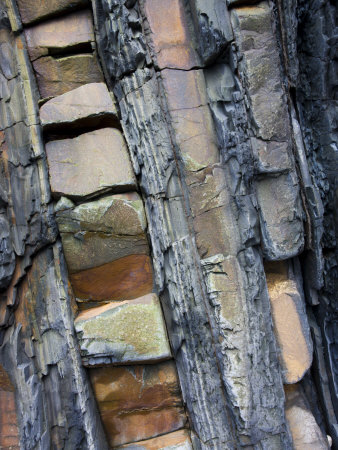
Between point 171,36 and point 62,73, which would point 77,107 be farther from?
point 171,36

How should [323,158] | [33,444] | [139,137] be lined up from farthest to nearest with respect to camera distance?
1. [323,158]
2. [139,137]
3. [33,444]

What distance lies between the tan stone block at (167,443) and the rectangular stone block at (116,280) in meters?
0.88

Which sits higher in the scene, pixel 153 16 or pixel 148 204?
pixel 153 16

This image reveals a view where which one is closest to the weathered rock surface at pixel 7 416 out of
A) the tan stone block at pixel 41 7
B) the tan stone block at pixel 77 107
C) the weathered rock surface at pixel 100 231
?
the weathered rock surface at pixel 100 231

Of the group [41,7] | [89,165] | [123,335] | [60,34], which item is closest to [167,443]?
[123,335]

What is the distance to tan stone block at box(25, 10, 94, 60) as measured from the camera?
2.29 meters

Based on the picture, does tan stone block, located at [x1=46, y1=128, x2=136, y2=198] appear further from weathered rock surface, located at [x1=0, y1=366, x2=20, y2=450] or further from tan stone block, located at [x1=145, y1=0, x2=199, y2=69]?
weathered rock surface, located at [x1=0, y1=366, x2=20, y2=450]

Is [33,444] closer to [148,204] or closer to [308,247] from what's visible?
[148,204]

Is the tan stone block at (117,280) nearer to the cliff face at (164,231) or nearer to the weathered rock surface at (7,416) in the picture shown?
the cliff face at (164,231)

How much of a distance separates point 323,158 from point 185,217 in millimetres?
1017

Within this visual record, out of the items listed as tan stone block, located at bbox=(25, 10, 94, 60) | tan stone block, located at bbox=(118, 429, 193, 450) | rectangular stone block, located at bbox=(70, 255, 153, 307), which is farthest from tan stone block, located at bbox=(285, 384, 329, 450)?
tan stone block, located at bbox=(25, 10, 94, 60)

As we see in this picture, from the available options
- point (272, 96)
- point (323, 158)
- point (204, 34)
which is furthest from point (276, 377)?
A: point (204, 34)

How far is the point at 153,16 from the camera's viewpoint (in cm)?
215

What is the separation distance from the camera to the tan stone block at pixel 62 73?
7.52ft
